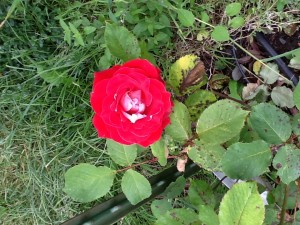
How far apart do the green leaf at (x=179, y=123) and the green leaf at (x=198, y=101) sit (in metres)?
0.10

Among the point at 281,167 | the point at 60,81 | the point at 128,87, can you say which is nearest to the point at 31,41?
the point at 60,81

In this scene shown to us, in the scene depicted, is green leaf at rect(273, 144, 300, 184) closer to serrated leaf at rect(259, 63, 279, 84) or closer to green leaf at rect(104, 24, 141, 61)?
green leaf at rect(104, 24, 141, 61)

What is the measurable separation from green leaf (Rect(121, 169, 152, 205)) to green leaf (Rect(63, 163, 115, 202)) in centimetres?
4

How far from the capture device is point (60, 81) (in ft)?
5.22

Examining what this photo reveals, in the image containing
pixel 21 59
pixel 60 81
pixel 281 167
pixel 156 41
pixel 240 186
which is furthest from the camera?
pixel 21 59

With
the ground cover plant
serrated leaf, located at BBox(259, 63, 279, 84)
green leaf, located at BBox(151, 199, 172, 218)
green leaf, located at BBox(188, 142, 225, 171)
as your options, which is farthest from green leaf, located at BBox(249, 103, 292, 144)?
serrated leaf, located at BBox(259, 63, 279, 84)

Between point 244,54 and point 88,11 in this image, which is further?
point 88,11

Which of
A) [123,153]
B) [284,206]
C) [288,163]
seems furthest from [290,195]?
[123,153]

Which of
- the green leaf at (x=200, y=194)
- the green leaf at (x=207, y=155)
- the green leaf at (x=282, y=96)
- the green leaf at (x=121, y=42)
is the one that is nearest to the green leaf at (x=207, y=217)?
the green leaf at (x=207, y=155)

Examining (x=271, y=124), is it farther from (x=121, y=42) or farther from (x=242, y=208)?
(x=121, y=42)

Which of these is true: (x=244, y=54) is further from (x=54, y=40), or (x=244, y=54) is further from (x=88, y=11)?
(x=54, y=40)

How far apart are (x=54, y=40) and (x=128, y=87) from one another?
2.96 ft

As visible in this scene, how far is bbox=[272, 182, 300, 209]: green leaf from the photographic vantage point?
3.57 ft

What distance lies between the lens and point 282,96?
137 centimetres
